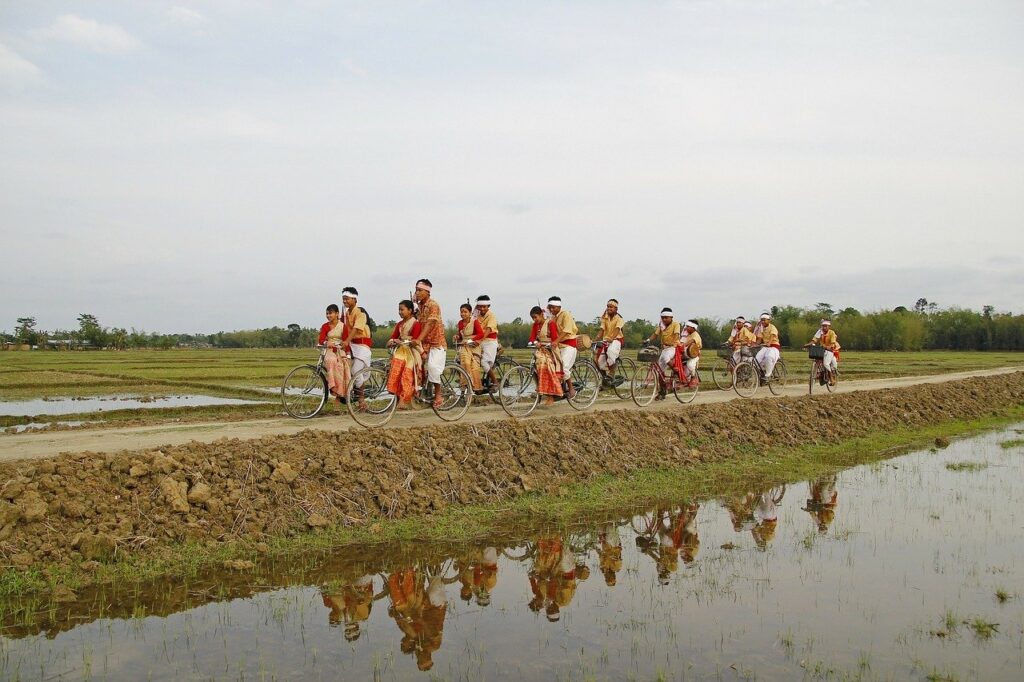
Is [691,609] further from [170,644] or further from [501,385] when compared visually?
[501,385]

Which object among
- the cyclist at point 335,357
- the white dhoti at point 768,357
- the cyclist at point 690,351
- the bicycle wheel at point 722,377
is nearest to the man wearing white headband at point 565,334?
the cyclist at point 690,351

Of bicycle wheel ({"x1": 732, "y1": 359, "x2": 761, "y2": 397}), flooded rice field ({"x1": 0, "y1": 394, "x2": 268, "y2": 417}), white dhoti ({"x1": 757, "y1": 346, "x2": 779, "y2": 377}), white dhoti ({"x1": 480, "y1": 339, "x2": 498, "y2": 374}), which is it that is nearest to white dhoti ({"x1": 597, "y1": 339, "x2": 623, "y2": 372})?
white dhoti ({"x1": 480, "y1": 339, "x2": 498, "y2": 374})

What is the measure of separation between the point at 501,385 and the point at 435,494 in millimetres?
3665

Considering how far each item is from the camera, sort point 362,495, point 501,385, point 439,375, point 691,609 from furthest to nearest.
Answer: point 501,385
point 439,375
point 362,495
point 691,609

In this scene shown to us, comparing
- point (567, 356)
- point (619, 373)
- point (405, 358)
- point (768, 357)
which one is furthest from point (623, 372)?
point (405, 358)

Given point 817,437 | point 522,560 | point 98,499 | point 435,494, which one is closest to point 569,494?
point 435,494

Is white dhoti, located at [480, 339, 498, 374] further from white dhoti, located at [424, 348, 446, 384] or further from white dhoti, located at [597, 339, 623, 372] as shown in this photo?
white dhoti, located at [597, 339, 623, 372]

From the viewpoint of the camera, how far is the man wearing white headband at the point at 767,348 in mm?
17531

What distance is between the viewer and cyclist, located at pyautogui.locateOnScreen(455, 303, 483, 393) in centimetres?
1266

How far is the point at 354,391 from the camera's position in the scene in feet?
37.1

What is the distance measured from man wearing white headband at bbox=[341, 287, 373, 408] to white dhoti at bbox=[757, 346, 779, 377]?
9.77 metres

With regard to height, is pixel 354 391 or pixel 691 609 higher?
pixel 354 391

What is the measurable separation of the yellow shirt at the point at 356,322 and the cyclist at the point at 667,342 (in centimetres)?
569

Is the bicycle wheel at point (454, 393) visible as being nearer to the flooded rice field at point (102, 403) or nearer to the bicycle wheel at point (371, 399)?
the bicycle wheel at point (371, 399)
